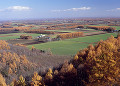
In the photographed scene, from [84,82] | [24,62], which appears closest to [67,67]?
[84,82]

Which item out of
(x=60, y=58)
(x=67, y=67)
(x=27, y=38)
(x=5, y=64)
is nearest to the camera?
(x=67, y=67)

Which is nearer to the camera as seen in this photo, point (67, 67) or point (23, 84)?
point (23, 84)

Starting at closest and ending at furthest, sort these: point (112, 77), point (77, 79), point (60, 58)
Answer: point (112, 77), point (77, 79), point (60, 58)

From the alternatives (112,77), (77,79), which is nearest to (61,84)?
(77,79)

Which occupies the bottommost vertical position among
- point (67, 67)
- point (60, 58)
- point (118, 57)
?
point (60, 58)

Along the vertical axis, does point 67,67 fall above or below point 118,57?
below

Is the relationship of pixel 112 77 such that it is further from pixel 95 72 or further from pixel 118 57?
pixel 118 57

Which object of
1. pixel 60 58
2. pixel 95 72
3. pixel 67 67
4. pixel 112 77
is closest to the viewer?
pixel 112 77

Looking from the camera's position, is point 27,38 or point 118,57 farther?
point 27,38

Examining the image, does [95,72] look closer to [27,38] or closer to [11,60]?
[11,60]
